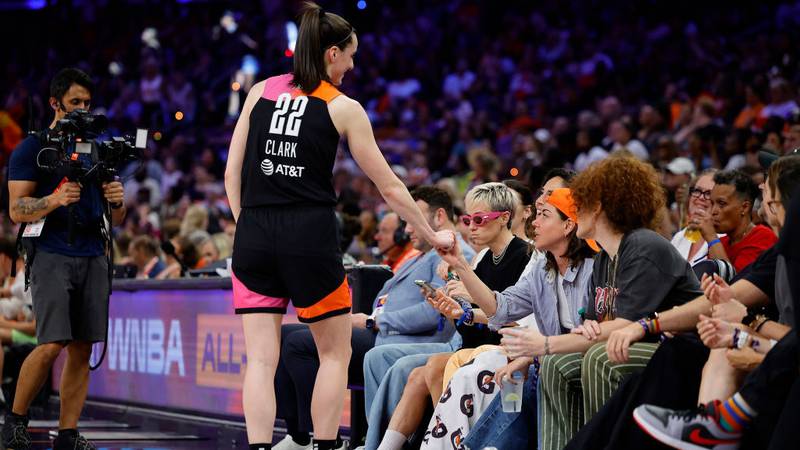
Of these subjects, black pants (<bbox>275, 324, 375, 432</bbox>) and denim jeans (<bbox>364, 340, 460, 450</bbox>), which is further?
black pants (<bbox>275, 324, 375, 432</bbox>)

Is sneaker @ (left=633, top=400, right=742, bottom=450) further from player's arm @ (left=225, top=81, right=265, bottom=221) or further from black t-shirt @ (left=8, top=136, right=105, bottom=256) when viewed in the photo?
black t-shirt @ (left=8, top=136, right=105, bottom=256)

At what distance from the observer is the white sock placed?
17.7ft

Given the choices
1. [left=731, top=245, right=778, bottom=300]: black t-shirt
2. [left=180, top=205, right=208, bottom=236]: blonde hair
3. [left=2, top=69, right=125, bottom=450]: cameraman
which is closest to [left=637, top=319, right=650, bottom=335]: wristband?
[left=731, top=245, right=778, bottom=300]: black t-shirt

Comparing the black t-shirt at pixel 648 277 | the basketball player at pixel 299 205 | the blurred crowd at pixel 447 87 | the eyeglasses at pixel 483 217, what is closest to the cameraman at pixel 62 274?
the blurred crowd at pixel 447 87

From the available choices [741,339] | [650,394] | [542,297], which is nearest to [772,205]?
[741,339]

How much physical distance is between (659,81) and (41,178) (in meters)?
9.03

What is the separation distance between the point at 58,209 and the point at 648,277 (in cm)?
320

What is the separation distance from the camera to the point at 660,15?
48.8 feet

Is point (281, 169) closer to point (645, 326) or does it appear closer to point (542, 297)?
point (542, 297)

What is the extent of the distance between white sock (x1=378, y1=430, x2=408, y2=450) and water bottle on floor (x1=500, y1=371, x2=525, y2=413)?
27.9 inches

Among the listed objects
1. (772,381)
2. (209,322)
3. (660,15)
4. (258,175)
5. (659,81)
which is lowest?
(209,322)

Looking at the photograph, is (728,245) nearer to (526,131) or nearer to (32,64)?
(526,131)

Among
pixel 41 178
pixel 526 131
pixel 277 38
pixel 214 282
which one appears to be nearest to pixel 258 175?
pixel 41 178

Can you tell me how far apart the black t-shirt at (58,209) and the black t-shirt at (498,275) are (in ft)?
6.68
